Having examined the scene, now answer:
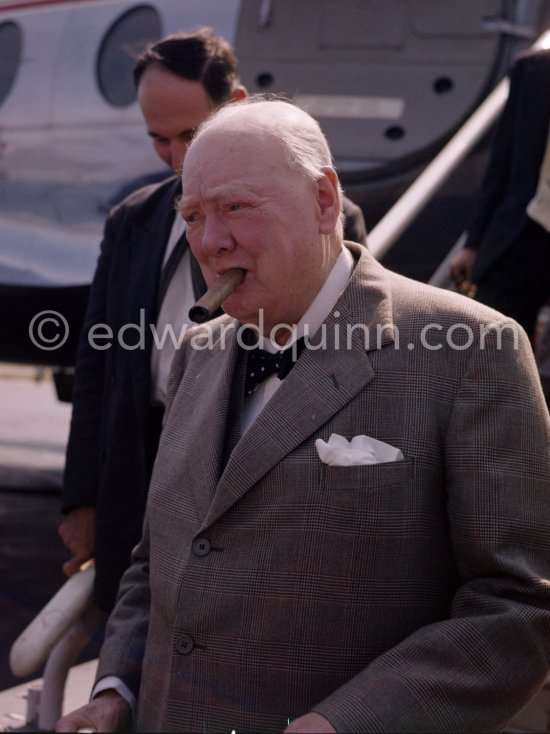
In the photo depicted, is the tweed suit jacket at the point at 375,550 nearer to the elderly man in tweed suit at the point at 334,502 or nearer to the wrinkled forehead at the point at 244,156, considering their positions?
the elderly man in tweed suit at the point at 334,502

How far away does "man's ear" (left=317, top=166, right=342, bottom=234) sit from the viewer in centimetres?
188

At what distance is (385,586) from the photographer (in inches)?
69.4

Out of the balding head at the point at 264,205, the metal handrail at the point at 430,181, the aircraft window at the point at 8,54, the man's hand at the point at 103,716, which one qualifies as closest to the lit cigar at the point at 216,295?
the balding head at the point at 264,205

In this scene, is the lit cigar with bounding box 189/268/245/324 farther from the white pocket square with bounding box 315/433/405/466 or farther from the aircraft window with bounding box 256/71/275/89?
the aircraft window with bounding box 256/71/275/89

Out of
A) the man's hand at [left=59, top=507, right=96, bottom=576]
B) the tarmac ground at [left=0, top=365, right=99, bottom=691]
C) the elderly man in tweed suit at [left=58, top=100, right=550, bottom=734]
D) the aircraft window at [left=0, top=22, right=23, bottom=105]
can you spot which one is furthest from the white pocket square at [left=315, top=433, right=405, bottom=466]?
the aircraft window at [left=0, top=22, right=23, bottom=105]

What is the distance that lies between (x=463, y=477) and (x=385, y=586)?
22 cm

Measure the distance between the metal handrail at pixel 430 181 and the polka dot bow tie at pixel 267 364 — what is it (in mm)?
1589

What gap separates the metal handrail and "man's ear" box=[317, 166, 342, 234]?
164 centimetres

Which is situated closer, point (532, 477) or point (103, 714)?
point (532, 477)

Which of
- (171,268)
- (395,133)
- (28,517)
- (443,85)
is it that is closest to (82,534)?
(171,268)

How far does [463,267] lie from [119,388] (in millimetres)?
1431

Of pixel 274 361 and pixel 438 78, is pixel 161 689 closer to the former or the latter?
pixel 274 361

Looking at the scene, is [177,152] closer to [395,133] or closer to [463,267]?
[463,267]

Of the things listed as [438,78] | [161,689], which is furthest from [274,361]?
[438,78]
